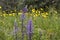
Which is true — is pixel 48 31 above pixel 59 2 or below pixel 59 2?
below

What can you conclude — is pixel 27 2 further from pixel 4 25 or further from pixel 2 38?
pixel 2 38

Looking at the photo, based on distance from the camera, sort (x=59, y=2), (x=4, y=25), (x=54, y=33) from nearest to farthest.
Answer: (x=54, y=33)
(x=4, y=25)
(x=59, y=2)

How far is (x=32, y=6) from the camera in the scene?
8188 mm

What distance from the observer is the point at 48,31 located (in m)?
4.80

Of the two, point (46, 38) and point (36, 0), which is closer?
point (46, 38)

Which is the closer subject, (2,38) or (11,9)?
(2,38)

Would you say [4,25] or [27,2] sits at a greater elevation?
[27,2]

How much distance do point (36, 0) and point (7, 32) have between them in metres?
3.79

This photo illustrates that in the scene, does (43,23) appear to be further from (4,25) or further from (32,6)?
(32,6)

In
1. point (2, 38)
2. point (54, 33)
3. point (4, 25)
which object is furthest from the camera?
point (4, 25)

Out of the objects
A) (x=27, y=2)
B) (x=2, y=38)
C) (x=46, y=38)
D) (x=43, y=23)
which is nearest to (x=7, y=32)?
(x=2, y=38)

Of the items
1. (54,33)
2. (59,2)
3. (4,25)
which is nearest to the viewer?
(54,33)

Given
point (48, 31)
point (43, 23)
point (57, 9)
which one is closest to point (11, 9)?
point (57, 9)

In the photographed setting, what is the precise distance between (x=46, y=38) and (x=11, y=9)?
160 inches
